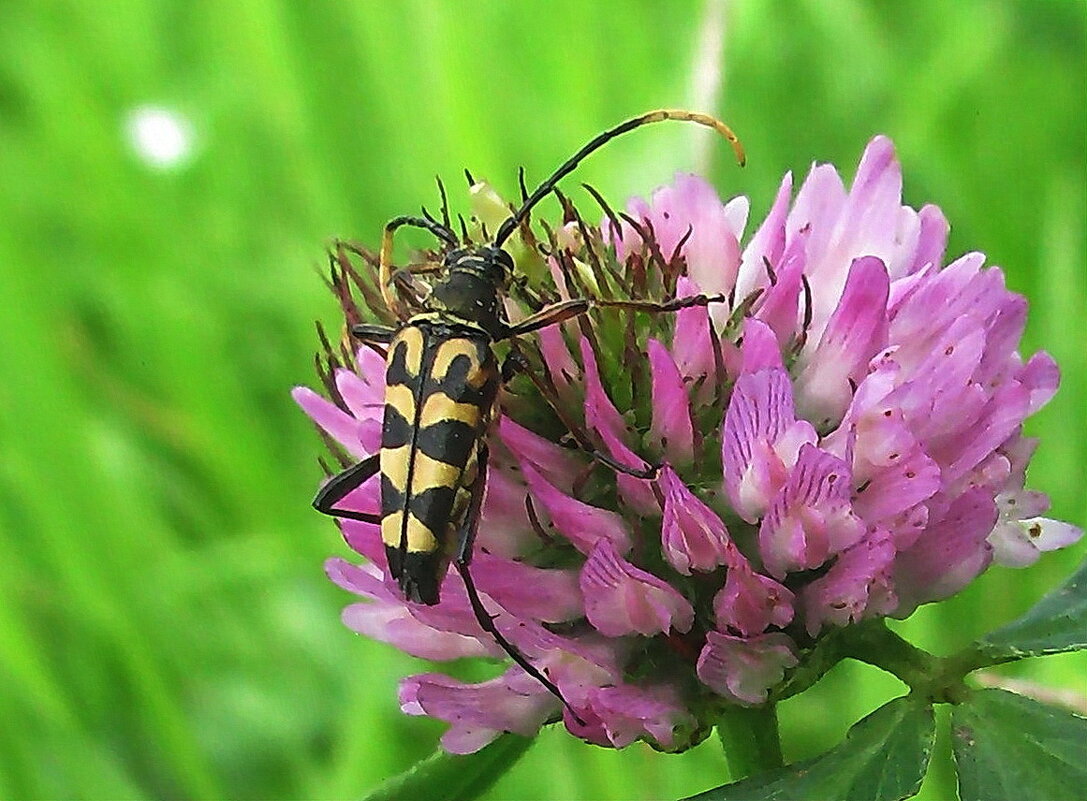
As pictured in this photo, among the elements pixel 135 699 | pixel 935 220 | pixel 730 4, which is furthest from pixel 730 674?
pixel 730 4

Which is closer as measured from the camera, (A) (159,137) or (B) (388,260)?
(B) (388,260)

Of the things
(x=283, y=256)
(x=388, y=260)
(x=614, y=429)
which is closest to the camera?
(x=614, y=429)

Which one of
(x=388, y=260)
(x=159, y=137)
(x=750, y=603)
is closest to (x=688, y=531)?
(x=750, y=603)

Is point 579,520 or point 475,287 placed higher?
point 475,287

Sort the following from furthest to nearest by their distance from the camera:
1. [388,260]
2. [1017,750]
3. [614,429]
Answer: [388,260] → [614,429] → [1017,750]

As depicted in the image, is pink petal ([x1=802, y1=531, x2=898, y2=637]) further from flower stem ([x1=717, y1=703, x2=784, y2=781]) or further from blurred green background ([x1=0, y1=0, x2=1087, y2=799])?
blurred green background ([x1=0, y1=0, x2=1087, y2=799])

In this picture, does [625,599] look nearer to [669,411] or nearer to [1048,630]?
[669,411]

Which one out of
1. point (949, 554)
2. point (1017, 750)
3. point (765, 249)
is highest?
point (765, 249)
